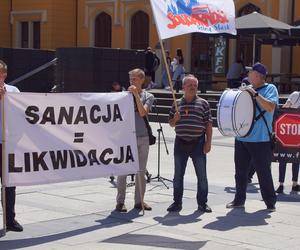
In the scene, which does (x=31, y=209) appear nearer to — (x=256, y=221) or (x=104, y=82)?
(x=256, y=221)

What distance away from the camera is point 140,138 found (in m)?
8.48

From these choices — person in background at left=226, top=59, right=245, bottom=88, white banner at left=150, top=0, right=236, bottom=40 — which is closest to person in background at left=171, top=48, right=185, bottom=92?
person in background at left=226, top=59, right=245, bottom=88

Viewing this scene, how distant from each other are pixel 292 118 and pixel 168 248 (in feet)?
14.6

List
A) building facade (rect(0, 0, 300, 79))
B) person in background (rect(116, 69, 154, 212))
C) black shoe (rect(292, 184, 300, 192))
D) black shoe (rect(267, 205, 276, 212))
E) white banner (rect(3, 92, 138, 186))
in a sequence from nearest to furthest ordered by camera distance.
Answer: white banner (rect(3, 92, 138, 186)) < person in background (rect(116, 69, 154, 212)) < black shoe (rect(267, 205, 276, 212)) < black shoe (rect(292, 184, 300, 192)) < building facade (rect(0, 0, 300, 79))

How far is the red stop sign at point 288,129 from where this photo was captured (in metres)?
10.4

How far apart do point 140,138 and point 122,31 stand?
26.4 meters

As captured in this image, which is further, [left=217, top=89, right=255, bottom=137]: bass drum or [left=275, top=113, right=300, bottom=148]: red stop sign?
[left=275, top=113, right=300, bottom=148]: red stop sign

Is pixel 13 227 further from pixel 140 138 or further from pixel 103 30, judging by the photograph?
pixel 103 30

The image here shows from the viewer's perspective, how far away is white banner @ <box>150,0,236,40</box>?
26.2 ft

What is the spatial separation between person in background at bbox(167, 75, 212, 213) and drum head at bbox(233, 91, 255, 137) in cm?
35

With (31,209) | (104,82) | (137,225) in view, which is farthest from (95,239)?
(104,82)

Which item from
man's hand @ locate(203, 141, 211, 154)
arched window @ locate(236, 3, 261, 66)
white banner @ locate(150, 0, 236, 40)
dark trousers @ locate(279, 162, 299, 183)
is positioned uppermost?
arched window @ locate(236, 3, 261, 66)

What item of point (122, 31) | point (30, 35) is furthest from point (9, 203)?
point (30, 35)

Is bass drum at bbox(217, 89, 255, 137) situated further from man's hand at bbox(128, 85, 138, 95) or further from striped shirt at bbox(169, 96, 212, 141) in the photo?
man's hand at bbox(128, 85, 138, 95)
